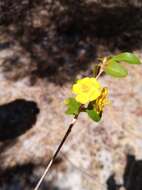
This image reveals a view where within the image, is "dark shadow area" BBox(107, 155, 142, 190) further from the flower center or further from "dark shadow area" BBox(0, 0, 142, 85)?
the flower center

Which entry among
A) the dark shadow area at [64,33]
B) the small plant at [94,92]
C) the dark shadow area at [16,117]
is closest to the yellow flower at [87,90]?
the small plant at [94,92]

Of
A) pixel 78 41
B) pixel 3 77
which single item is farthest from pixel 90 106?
pixel 78 41

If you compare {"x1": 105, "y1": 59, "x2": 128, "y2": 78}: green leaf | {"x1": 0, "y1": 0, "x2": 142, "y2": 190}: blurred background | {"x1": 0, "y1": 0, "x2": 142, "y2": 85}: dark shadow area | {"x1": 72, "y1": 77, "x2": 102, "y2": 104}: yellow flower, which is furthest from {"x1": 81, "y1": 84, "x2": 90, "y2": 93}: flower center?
{"x1": 0, "y1": 0, "x2": 142, "y2": 85}: dark shadow area

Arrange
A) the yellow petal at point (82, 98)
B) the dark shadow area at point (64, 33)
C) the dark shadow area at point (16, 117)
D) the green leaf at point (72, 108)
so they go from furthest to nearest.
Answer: the dark shadow area at point (64, 33), the dark shadow area at point (16, 117), the green leaf at point (72, 108), the yellow petal at point (82, 98)

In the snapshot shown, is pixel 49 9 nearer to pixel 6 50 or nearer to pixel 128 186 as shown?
pixel 6 50

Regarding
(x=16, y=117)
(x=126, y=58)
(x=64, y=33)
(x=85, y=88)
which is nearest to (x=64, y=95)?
(x=16, y=117)

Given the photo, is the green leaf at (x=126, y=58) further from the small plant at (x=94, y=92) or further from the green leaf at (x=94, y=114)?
the green leaf at (x=94, y=114)
